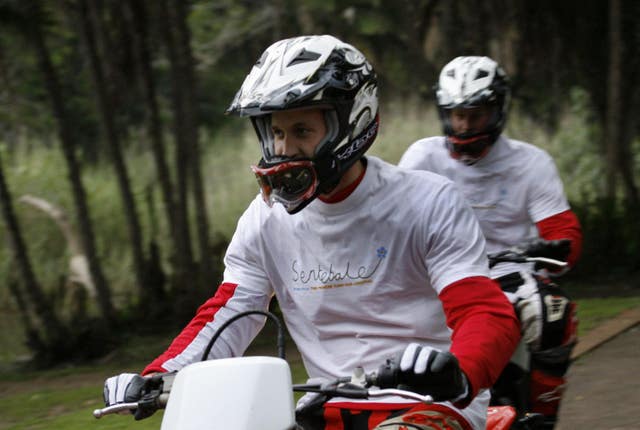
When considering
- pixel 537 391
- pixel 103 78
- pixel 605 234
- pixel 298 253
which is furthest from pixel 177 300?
pixel 298 253

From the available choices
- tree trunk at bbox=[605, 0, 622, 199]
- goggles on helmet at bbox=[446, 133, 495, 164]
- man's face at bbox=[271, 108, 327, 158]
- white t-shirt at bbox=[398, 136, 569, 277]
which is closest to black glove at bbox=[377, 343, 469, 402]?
man's face at bbox=[271, 108, 327, 158]

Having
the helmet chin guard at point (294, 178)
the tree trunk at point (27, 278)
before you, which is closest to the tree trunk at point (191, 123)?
the tree trunk at point (27, 278)

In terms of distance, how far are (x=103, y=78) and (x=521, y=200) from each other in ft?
26.9

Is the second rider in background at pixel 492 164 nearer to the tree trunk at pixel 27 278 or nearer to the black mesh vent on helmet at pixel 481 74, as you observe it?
the black mesh vent on helmet at pixel 481 74

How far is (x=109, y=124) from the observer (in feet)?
42.4

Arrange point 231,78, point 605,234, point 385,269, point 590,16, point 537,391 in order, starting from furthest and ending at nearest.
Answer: point 231,78 < point 590,16 < point 605,234 < point 537,391 < point 385,269

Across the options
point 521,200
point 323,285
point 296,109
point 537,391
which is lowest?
point 537,391

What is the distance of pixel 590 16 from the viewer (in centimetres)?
1473

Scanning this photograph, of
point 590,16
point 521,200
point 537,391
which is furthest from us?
point 590,16

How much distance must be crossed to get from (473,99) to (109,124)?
755 cm

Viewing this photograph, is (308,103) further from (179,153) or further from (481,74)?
(179,153)

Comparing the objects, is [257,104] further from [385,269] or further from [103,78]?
[103,78]

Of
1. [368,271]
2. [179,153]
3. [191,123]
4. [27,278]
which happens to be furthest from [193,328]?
[179,153]

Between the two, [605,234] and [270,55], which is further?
[605,234]
